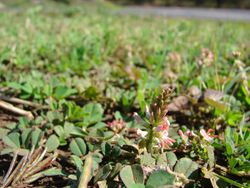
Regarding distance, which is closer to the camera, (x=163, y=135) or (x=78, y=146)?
(x=163, y=135)

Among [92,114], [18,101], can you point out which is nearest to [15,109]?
[18,101]

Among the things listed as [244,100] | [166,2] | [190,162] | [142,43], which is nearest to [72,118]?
[190,162]

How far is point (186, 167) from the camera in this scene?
4.05 ft

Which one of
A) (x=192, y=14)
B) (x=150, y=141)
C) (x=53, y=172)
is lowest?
(x=192, y=14)

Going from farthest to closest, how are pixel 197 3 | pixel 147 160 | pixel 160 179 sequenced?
1. pixel 197 3
2. pixel 147 160
3. pixel 160 179

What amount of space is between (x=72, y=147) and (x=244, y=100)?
97cm

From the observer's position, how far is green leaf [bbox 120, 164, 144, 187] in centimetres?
110

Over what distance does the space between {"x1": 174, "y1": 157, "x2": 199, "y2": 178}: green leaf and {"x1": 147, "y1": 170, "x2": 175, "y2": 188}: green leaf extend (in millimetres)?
163

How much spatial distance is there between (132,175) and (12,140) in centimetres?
54

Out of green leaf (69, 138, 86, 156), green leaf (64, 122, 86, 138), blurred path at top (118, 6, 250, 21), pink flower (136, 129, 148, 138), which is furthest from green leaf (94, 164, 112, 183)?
blurred path at top (118, 6, 250, 21)

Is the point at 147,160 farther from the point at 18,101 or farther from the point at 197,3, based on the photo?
the point at 197,3

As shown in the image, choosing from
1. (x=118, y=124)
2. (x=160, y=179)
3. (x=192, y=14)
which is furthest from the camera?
(x=192, y=14)

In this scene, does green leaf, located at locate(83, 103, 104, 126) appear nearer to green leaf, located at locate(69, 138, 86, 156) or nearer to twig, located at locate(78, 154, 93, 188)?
green leaf, located at locate(69, 138, 86, 156)

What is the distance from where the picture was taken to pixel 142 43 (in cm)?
361
